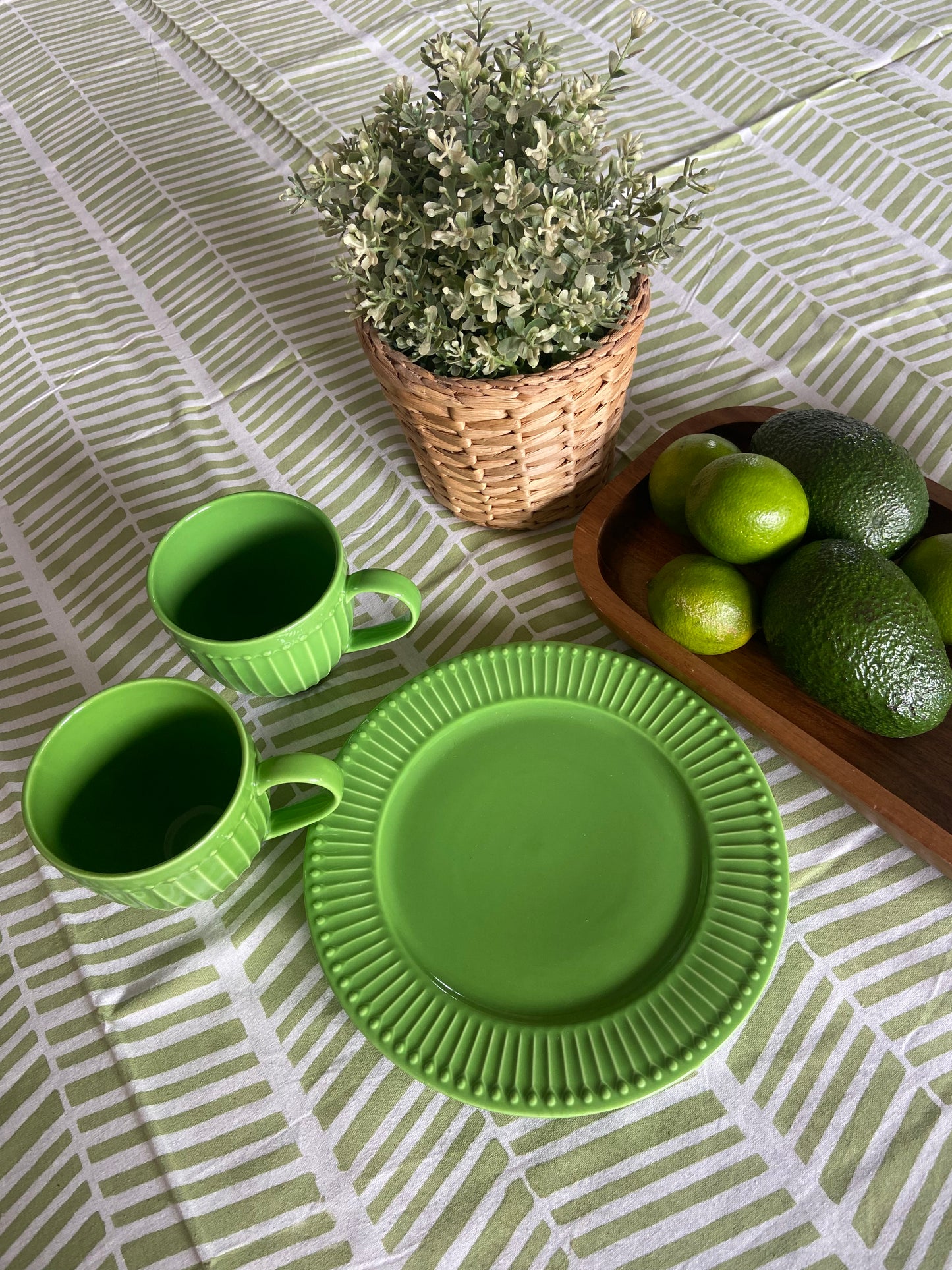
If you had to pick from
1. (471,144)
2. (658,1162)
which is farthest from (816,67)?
(658,1162)

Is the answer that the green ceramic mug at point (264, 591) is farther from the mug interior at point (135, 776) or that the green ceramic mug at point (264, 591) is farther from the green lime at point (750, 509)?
the green lime at point (750, 509)

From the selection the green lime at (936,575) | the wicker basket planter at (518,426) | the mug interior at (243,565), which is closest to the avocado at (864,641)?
the green lime at (936,575)

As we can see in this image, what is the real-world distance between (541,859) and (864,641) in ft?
0.78

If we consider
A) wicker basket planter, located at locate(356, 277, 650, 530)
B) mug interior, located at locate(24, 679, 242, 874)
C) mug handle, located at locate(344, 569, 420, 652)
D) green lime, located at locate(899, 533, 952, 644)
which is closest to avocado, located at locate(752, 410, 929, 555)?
green lime, located at locate(899, 533, 952, 644)

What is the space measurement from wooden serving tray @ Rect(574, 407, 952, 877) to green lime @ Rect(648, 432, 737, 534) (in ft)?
0.08

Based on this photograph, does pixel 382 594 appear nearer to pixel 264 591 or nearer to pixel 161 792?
pixel 264 591

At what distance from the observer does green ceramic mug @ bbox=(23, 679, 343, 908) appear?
467 mm

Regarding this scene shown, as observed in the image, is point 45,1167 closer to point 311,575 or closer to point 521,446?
point 311,575

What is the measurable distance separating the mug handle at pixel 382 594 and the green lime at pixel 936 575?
0.34 meters

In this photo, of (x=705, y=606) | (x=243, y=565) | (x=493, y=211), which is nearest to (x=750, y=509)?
(x=705, y=606)

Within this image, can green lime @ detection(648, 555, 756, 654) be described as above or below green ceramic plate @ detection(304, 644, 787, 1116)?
above

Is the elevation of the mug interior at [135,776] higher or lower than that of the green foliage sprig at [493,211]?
lower

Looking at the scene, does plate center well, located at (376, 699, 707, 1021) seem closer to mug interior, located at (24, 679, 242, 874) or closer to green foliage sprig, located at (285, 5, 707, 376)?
mug interior, located at (24, 679, 242, 874)

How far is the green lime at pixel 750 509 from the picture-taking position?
0.57 m
